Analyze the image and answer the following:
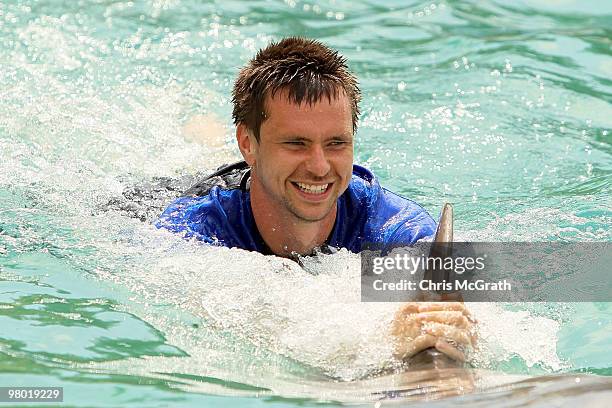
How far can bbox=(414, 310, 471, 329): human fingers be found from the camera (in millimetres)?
3192

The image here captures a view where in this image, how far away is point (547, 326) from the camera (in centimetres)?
406

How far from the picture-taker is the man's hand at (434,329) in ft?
10.4

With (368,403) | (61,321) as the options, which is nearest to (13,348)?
(61,321)

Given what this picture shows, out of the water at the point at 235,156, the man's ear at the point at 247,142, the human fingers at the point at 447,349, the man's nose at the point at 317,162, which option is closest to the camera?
the human fingers at the point at 447,349

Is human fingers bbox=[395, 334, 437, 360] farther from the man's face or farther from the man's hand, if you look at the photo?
the man's face

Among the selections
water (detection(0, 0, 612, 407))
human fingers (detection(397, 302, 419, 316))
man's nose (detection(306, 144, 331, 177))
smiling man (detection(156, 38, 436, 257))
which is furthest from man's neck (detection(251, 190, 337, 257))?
human fingers (detection(397, 302, 419, 316))

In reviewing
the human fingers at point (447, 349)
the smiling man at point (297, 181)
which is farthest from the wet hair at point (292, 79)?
the human fingers at point (447, 349)

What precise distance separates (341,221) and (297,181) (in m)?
0.39

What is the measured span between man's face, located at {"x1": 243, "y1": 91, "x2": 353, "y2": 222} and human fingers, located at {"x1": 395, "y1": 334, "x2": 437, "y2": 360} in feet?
3.14

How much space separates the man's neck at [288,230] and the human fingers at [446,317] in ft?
3.63

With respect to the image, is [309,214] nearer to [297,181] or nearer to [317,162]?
Answer: [297,181]

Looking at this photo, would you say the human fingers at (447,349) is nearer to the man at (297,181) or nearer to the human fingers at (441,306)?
the human fingers at (441,306)

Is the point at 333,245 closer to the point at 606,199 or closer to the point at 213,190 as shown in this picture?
the point at 213,190

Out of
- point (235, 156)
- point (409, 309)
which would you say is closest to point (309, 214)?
point (409, 309)
